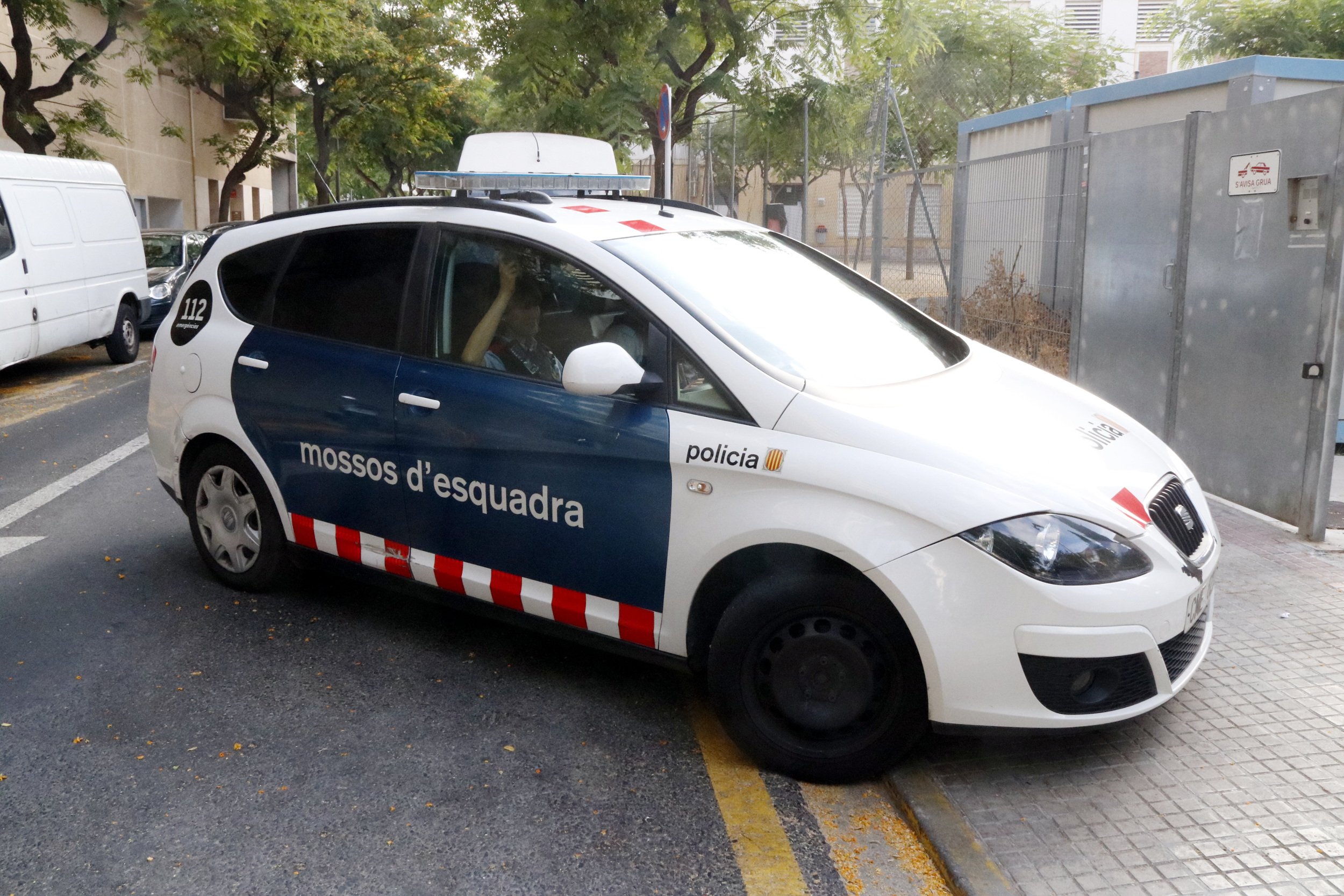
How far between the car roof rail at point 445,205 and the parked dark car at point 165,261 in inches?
459

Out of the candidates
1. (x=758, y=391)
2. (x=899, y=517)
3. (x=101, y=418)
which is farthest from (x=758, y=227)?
(x=101, y=418)

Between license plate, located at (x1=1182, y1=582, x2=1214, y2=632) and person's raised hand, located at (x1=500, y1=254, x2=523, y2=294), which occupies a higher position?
person's raised hand, located at (x1=500, y1=254, x2=523, y2=294)

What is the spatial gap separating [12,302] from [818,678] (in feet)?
33.7

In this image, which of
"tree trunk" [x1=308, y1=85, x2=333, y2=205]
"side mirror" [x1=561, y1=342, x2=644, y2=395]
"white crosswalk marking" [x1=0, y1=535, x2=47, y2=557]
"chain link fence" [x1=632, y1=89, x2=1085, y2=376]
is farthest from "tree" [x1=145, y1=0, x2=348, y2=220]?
"side mirror" [x1=561, y1=342, x2=644, y2=395]

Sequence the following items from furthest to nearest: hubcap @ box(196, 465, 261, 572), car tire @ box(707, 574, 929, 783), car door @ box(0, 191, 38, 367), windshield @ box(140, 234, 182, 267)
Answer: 1. windshield @ box(140, 234, 182, 267)
2. car door @ box(0, 191, 38, 367)
3. hubcap @ box(196, 465, 261, 572)
4. car tire @ box(707, 574, 929, 783)

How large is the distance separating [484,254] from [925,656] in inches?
81.8

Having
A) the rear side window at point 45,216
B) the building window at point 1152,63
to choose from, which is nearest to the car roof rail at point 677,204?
the rear side window at point 45,216

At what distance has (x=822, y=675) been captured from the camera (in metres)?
3.47

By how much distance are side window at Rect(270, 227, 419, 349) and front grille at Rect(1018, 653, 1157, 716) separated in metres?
2.51

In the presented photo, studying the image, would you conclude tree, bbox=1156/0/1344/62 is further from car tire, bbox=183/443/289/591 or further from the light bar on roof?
car tire, bbox=183/443/289/591

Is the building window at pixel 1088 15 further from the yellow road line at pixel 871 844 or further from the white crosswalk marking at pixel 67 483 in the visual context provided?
the yellow road line at pixel 871 844

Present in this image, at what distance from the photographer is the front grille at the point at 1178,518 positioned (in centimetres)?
357

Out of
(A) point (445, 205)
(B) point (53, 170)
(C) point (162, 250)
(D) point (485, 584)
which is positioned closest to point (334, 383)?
(A) point (445, 205)

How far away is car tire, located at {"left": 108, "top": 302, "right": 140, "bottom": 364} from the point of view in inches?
548
